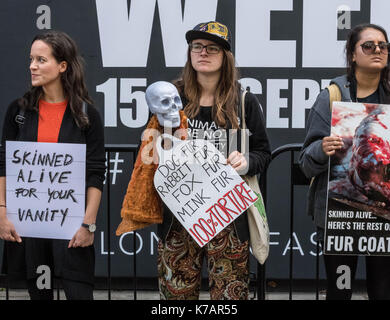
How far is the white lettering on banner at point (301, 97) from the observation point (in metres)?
5.74

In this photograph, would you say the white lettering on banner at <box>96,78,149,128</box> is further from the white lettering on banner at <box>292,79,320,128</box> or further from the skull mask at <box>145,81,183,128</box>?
the skull mask at <box>145,81,183,128</box>

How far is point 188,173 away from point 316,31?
2924mm

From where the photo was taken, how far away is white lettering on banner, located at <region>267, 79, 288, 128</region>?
5746 millimetres

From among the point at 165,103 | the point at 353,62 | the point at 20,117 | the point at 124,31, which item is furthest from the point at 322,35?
the point at 20,117

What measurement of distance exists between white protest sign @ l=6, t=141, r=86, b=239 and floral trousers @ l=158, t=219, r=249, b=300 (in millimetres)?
559

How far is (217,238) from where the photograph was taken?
11.0 ft

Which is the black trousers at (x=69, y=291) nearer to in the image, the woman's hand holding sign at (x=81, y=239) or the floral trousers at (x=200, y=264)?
the woman's hand holding sign at (x=81, y=239)

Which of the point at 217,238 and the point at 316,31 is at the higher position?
the point at 316,31

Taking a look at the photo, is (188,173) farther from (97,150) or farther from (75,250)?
(75,250)

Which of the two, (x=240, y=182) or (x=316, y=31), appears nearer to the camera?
(x=240, y=182)

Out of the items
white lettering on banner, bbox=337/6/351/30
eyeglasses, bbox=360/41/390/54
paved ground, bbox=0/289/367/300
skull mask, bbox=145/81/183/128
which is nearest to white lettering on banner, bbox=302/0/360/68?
white lettering on banner, bbox=337/6/351/30

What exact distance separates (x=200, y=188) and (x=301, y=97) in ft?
8.77
